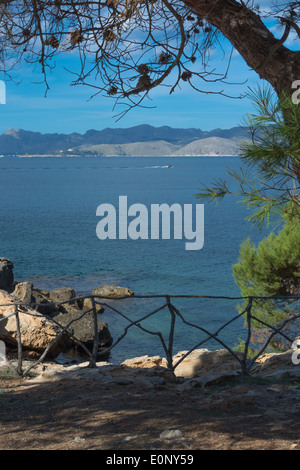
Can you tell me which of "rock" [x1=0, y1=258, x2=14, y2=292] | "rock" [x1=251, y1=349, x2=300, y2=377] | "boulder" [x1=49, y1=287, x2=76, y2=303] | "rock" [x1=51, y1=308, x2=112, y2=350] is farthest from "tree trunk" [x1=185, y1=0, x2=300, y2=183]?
"rock" [x1=0, y1=258, x2=14, y2=292]

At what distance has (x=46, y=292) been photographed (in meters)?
24.5

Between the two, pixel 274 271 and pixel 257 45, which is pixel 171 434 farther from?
pixel 274 271

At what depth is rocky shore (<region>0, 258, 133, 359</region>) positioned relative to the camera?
369 inches

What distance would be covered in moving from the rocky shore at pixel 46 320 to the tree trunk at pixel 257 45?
3.09 m

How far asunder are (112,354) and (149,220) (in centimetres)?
4089

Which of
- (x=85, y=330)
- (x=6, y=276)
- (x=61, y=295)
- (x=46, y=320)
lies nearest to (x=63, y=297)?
(x=61, y=295)

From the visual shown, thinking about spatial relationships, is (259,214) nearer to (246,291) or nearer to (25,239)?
(246,291)

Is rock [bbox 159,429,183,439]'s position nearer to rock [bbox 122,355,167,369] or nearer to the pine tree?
rock [bbox 122,355,167,369]

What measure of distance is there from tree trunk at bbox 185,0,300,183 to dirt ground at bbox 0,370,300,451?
7.58 ft

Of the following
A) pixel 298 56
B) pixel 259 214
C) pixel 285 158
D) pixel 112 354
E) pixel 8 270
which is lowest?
pixel 112 354

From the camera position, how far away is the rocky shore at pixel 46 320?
30.8 feet

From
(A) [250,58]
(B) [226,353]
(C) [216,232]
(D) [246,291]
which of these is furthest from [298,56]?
(C) [216,232]

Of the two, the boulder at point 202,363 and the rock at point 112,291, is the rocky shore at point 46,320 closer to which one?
the rock at point 112,291

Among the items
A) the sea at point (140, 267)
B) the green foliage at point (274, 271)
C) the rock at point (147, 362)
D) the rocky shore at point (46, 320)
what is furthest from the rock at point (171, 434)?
the green foliage at point (274, 271)
